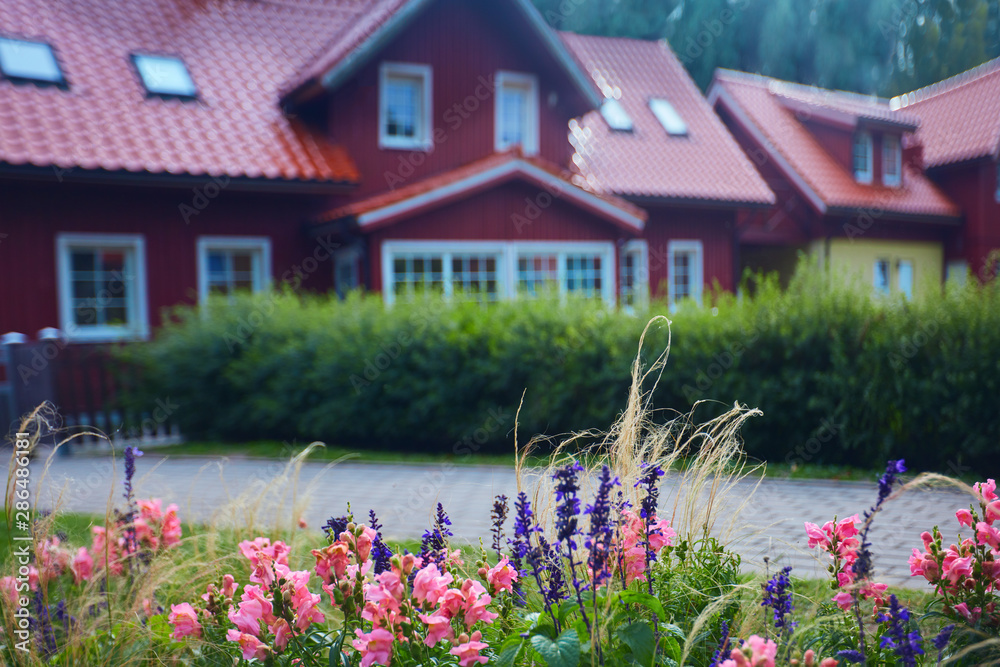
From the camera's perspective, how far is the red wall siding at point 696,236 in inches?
715

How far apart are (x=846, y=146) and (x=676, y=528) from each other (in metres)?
23.5

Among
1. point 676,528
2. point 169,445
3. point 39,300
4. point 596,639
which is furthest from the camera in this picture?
point 39,300

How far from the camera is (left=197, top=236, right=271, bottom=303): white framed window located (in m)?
13.9

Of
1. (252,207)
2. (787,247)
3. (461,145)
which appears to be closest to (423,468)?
(252,207)

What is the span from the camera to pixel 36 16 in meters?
13.9

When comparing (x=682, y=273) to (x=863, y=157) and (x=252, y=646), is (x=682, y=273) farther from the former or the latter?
(x=252, y=646)

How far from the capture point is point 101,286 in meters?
13.2

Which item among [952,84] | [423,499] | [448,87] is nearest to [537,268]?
[448,87]

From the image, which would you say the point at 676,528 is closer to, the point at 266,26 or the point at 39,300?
the point at 39,300

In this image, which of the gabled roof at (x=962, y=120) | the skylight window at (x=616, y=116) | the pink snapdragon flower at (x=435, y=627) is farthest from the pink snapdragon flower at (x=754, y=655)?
the gabled roof at (x=962, y=120)

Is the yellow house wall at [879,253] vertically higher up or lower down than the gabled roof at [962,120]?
lower down

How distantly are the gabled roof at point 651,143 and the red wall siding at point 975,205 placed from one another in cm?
895

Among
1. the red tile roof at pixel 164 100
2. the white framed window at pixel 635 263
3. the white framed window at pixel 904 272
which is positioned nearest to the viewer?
the red tile roof at pixel 164 100

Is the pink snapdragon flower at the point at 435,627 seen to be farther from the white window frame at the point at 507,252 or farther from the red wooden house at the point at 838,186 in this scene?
the red wooden house at the point at 838,186
